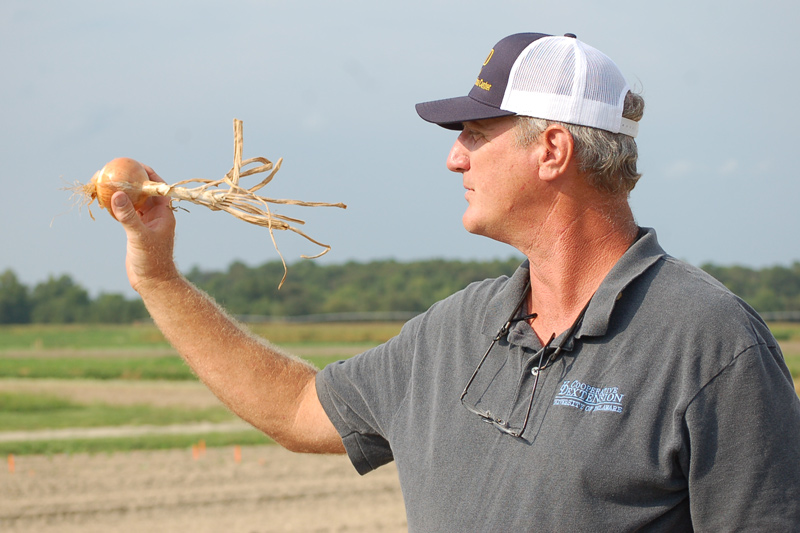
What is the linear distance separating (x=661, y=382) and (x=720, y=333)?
0.15 meters

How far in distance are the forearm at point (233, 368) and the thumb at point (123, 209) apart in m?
0.22

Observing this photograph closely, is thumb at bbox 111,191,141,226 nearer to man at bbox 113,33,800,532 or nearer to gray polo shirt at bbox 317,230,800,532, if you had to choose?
man at bbox 113,33,800,532

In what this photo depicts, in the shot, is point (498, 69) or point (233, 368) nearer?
point (498, 69)

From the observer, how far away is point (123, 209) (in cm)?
222

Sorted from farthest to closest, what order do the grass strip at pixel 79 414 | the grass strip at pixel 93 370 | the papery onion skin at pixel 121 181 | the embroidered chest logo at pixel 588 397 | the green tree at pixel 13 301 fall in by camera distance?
the green tree at pixel 13 301 → the grass strip at pixel 93 370 → the grass strip at pixel 79 414 → the papery onion skin at pixel 121 181 → the embroidered chest logo at pixel 588 397

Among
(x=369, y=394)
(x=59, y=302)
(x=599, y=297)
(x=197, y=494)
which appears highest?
(x=599, y=297)

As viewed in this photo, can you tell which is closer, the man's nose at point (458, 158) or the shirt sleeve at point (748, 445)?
the shirt sleeve at point (748, 445)

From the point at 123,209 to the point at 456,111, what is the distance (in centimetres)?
92

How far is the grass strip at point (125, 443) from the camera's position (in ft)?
32.7

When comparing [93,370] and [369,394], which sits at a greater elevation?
[369,394]

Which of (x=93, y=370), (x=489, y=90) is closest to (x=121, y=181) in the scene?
(x=489, y=90)

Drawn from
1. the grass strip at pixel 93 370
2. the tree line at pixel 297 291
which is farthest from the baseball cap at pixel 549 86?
the tree line at pixel 297 291

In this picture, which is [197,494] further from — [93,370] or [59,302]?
[59,302]

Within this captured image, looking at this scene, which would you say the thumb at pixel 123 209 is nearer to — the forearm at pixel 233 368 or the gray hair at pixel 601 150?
the forearm at pixel 233 368
